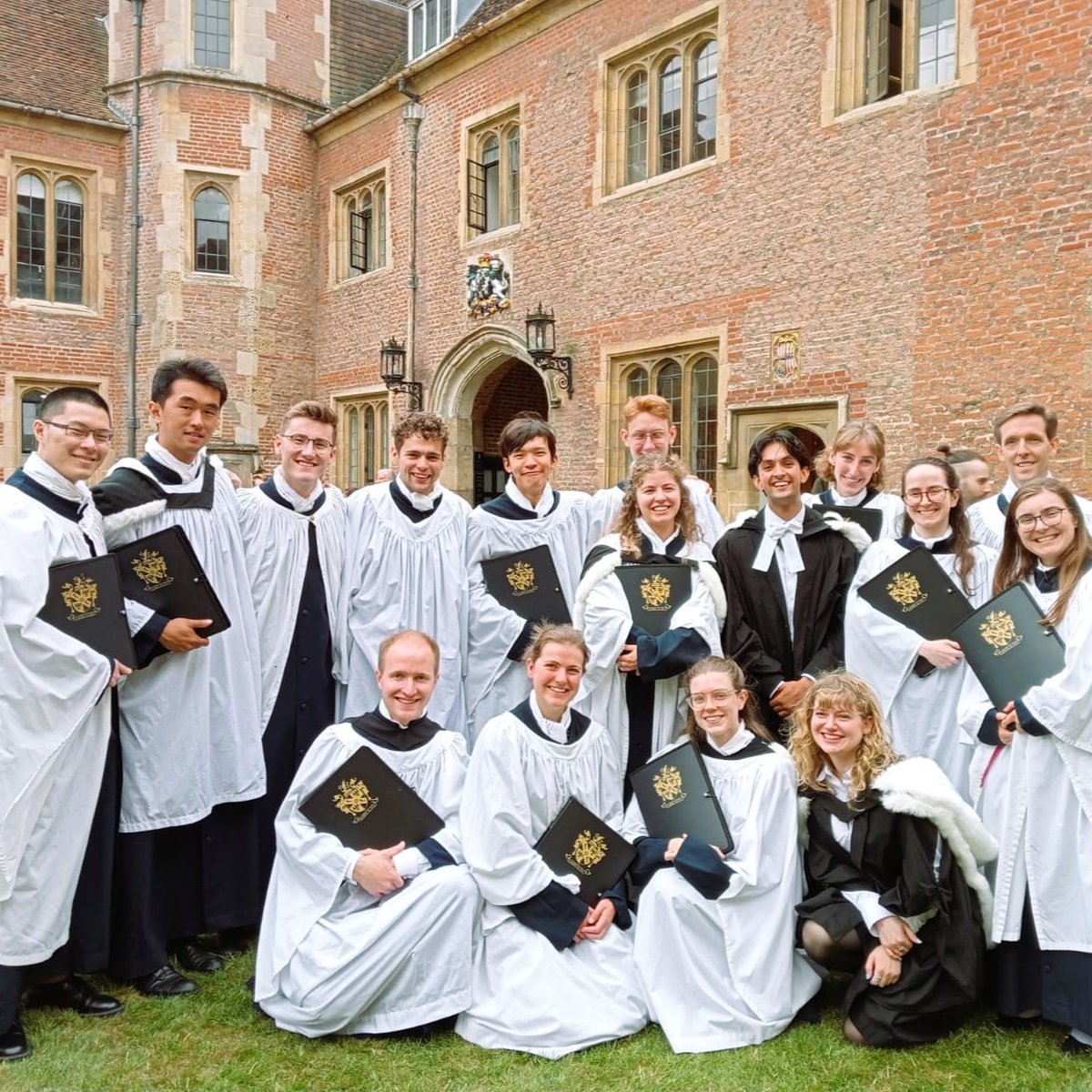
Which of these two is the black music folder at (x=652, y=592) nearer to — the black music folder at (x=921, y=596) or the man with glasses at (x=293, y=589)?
the black music folder at (x=921, y=596)

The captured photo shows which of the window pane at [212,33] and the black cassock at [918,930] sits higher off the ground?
the window pane at [212,33]

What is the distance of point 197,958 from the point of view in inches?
166

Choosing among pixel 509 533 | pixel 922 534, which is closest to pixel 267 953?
pixel 509 533

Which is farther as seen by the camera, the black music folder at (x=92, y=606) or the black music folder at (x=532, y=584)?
the black music folder at (x=532, y=584)

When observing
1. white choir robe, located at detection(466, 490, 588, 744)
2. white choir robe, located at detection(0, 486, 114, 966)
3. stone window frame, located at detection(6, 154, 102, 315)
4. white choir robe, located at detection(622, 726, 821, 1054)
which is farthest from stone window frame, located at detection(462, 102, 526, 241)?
white choir robe, located at detection(622, 726, 821, 1054)

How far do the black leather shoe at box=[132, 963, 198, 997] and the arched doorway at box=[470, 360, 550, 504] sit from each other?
41.8ft

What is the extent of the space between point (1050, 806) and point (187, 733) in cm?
322

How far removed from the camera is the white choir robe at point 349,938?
3.53 metres

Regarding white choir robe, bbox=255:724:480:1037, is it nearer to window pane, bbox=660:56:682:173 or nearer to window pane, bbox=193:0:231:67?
window pane, bbox=660:56:682:173

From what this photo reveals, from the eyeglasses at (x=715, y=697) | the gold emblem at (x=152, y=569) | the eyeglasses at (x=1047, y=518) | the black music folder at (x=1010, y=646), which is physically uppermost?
the eyeglasses at (x=1047, y=518)

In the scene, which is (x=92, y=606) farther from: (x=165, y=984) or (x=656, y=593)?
(x=656, y=593)

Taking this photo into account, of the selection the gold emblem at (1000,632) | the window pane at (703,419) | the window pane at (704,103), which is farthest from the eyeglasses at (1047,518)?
the window pane at (704,103)

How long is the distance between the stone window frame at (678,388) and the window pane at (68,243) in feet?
36.4

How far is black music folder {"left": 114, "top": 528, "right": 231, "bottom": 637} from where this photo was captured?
3959 mm
